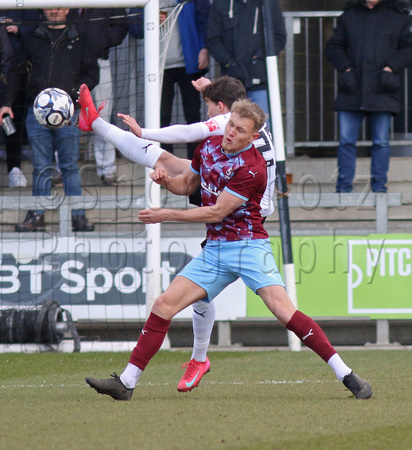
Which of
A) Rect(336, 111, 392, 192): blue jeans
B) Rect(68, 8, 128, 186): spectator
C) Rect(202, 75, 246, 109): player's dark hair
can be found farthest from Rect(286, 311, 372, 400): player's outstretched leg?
Rect(68, 8, 128, 186): spectator

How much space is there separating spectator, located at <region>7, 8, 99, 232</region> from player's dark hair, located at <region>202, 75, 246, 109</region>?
4610mm

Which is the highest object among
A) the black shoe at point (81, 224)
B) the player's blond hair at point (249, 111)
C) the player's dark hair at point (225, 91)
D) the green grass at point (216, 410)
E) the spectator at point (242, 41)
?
the spectator at point (242, 41)

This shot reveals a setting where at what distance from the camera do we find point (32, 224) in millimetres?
10492

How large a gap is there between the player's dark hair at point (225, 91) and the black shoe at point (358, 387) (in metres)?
2.02

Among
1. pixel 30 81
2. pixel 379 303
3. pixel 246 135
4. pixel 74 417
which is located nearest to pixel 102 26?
pixel 30 81

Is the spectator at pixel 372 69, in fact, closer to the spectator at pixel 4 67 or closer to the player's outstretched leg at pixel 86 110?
the spectator at pixel 4 67

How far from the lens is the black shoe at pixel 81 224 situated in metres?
10.4

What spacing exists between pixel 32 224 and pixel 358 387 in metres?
6.01

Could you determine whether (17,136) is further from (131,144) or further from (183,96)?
(131,144)

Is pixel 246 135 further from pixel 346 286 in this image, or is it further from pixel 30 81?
pixel 30 81

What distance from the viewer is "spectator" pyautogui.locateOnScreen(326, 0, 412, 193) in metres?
10.6

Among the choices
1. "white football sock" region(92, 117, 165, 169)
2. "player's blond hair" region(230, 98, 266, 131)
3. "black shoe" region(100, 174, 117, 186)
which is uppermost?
"player's blond hair" region(230, 98, 266, 131)

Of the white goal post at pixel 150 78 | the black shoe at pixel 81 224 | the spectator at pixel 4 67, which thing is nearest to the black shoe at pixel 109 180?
the black shoe at pixel 81 224

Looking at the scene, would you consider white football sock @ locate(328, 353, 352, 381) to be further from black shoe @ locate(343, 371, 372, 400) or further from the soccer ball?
the soccer ball
